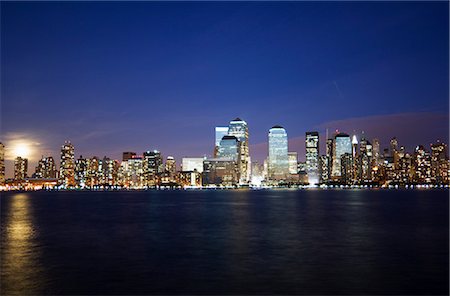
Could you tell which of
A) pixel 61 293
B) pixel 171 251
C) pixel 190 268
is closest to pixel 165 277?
pixel 190 268

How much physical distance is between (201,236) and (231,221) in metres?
18.6

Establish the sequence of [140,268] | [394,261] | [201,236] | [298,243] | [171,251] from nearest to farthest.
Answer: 1. [140,268]
2. [394,261]
3. [171,251]
4. [298,243]
5. [201,236]

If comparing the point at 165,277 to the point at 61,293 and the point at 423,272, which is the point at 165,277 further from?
the point at 423,272

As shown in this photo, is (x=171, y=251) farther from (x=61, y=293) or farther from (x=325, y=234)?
(x=325, y=234)

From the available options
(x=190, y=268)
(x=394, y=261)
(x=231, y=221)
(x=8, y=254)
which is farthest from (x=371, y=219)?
(x=8, y=254)

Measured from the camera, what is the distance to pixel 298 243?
47.2m

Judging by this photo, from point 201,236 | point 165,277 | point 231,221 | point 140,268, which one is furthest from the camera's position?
point 231,221

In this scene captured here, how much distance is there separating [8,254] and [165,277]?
17.2 m

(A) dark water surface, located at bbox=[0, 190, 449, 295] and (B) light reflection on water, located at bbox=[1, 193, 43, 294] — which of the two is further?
(A) dark water surface, located at bbox=[0, 190, 449, 295]

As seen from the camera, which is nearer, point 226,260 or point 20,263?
point 20,263

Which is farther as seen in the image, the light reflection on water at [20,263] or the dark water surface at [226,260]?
the dark water surface at [226,260]

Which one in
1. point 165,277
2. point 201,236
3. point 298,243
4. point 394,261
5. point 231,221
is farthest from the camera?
point 231,221

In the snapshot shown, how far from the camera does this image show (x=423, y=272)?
3244 cm

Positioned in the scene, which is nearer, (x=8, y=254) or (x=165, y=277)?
(x=165, y=277)
